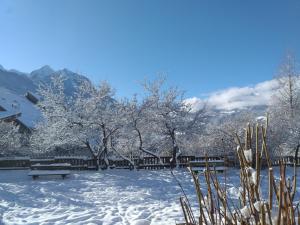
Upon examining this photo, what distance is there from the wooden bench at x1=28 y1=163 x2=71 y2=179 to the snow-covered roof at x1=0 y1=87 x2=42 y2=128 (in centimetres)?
1566

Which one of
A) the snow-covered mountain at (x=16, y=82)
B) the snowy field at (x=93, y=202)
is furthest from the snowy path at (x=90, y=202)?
the snow-covered mountain at (x=16, y=82)

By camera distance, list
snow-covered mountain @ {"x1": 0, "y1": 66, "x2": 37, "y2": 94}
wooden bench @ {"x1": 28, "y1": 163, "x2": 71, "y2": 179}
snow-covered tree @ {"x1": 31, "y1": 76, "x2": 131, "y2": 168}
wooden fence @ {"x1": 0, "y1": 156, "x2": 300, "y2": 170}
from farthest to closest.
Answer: snow-covered mountain @ {"x1": 0, "y1": 66, "x2": 37, "y2": 94}
wooden fence @ {"x1": 0, "y1": 156, "x2": 300, "y2": 170}
snow-covered tree @ {"x1": 31, "y1": 76, "x2": 131, "y2": 168}
wooden bench @ {"x1": 28, "y1": 163, "x2": 71, "y2": 179}

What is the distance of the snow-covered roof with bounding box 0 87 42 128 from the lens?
3138 centimetres

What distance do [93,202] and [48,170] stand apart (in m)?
7.68

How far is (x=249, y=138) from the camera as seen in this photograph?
140 centimetres

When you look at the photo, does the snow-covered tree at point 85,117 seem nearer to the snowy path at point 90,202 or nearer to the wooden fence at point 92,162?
the wooden fence at point 92,162

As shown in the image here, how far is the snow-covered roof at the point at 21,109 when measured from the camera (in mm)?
31375

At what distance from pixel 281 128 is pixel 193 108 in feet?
19.7

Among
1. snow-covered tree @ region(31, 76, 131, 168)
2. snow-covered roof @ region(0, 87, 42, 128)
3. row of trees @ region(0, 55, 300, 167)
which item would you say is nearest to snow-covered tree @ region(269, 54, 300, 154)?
row of trees @ region(0, 55, 300, 167)

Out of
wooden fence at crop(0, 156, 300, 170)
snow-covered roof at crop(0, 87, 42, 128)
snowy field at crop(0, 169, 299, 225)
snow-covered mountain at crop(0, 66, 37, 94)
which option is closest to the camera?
snowy field at crop(0, 169, 299, 225)

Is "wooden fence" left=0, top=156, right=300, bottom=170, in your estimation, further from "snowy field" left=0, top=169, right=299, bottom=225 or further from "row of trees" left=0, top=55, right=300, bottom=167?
"snowy field" left=0, top=169, right=299, bottom=225

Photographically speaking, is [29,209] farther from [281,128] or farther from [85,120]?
[281,128]

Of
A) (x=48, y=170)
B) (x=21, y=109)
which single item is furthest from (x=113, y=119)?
(x=21, y=109)

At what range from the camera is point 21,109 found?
35.1m
